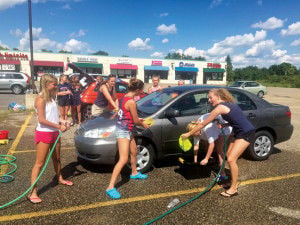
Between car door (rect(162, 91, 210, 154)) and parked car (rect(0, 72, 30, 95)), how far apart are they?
1847 cm

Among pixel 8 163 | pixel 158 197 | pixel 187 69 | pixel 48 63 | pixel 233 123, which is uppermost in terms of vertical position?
pixel 187 69

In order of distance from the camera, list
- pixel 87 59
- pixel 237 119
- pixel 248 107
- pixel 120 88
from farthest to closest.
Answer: pixel 87 59, pixel 120 88, pixel 248 107, pixel 237 119

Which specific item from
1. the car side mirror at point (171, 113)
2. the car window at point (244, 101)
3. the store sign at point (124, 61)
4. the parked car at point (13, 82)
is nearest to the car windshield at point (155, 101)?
the car side mirror at point (171, 113)

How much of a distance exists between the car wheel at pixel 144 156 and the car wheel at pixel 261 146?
2113 mm

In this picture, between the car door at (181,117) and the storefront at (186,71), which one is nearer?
the car door at (181,117)

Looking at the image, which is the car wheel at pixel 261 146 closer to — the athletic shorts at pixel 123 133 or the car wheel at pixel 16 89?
the athletic shorts at pixel 123 133

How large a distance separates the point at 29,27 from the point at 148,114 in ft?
37.7

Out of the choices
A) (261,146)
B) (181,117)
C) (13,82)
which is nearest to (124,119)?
Result: (181,117)

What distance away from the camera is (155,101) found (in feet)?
15.6

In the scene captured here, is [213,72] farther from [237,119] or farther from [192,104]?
[237,119]

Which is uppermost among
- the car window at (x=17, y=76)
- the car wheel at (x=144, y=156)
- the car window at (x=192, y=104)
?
the car window at (x=17, y=76)

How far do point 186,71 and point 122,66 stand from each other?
1322cm

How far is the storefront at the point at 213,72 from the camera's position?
4944 cm

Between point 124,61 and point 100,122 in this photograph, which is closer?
point 100,122
